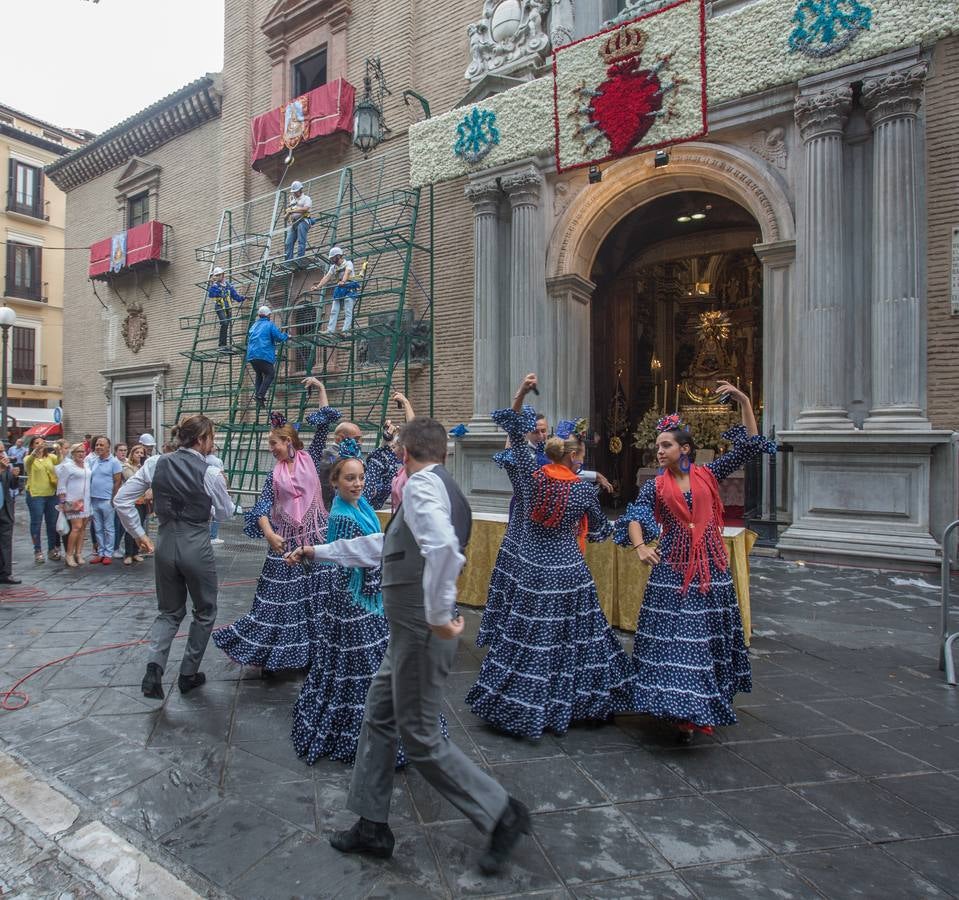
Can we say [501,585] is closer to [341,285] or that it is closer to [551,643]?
[551,643]

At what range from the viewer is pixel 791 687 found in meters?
4.46

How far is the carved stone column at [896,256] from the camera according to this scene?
829 centimetres

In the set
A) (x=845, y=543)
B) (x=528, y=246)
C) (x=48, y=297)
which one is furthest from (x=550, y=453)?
(x=48, y=297)

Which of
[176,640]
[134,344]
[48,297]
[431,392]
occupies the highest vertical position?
[48,297]

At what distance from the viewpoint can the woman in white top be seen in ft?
30.8

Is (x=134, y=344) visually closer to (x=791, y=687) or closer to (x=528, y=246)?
(x=528, y=246)

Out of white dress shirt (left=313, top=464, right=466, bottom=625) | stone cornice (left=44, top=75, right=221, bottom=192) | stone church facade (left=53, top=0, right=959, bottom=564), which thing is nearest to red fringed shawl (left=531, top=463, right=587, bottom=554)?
white dress shirt (left=313, top=464, right=466, bottom=625)

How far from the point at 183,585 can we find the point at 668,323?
1350 centimetres

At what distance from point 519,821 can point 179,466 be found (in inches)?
116

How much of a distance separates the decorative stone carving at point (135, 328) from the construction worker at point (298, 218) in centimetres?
823

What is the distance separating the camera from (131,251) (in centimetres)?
2002

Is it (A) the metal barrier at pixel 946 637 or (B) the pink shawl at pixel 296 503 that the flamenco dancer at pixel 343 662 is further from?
(A) the metal barrier at pixel 946 637

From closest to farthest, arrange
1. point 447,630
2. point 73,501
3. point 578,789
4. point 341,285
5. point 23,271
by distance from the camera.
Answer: point 447,630 → point 578,789 → point 73,501 → point 341,285 → point 23,271

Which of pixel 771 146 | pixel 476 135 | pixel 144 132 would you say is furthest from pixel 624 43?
pixel 144 132
